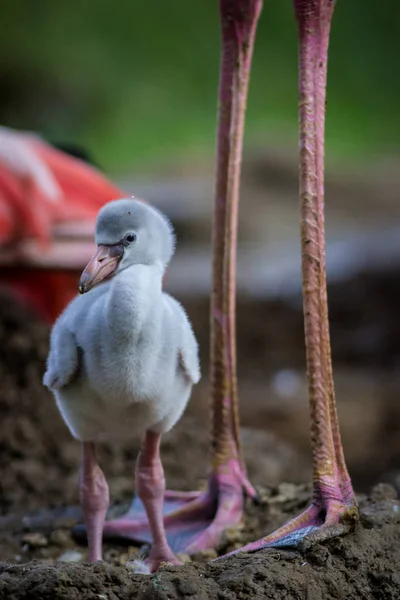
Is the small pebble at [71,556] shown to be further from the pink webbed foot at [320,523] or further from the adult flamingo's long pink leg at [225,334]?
the pink webbed foot at [320,523]

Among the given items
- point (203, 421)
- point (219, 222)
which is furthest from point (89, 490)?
point (203, 421)

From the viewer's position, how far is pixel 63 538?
2.06 meters

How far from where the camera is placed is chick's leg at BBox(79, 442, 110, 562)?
5.63 ft

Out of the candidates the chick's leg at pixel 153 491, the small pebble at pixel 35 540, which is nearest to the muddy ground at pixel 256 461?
the small pebble at pixel 35 540

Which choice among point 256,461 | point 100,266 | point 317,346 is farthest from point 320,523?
point 256,461

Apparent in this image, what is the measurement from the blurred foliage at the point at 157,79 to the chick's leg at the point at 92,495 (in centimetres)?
524

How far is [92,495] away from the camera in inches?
67.9

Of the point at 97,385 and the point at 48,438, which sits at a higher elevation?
the point at 97,385

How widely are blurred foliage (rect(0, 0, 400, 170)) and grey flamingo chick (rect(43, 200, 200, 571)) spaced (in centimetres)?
531

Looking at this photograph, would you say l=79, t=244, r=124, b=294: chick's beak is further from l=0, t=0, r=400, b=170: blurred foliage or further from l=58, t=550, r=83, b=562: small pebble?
l=0, t=0, r=400, b=170: blurred foliage

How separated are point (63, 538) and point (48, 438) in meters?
0.88

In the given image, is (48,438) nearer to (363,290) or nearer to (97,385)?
(97,385)

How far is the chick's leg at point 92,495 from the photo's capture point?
172 cm

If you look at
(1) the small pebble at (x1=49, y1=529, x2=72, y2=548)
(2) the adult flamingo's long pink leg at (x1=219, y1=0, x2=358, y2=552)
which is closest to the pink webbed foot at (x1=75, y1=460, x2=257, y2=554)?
Answer: (1) the small pebble at (x1=49, y1=529, x2=72, y2=548)
